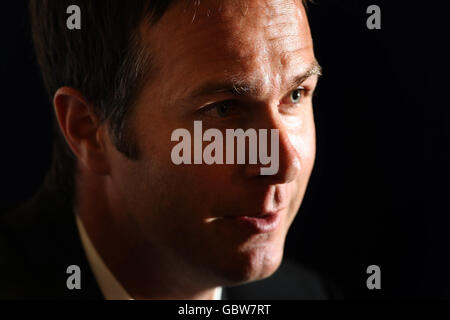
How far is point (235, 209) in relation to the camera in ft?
3.13

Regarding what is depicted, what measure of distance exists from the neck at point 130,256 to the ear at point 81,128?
66 mm

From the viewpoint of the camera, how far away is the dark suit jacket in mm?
1043

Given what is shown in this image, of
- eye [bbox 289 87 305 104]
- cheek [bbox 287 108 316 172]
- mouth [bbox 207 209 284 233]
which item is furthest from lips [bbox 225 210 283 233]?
eye [bbox 289 87 305 104]

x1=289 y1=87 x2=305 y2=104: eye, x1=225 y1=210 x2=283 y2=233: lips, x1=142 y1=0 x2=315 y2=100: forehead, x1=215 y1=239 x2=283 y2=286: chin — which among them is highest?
x1=142 y1=0 x2=315 y2=100: forehead

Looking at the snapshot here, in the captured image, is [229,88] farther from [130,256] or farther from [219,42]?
[130,256]

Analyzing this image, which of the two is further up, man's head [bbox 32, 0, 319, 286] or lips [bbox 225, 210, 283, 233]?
man's head [bbox 32, 0, 319, 286]

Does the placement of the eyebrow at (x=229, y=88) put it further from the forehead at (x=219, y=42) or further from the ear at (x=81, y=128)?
the ear at (x=81, y=128)

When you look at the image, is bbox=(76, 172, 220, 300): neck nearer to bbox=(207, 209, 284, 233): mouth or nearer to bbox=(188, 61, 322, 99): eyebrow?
bbox=(207, 209, 284, 233): mouth

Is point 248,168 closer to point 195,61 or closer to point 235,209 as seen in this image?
point 235,209

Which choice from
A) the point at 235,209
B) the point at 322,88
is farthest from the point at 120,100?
the point at 322,88

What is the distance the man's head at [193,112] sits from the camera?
89 centimetres

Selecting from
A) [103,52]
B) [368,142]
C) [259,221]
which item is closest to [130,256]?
[259,221]

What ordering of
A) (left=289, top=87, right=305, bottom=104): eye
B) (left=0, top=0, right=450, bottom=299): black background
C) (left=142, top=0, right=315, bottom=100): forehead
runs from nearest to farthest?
1. (left=142, top=0, right=315, bottom=100): forehead
2. (left=289, top=87, right=305, bottom=104): eye
3. (left=0, top=0, right=450, bottom=299): black background

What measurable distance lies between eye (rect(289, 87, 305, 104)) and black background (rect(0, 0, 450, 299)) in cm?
19
